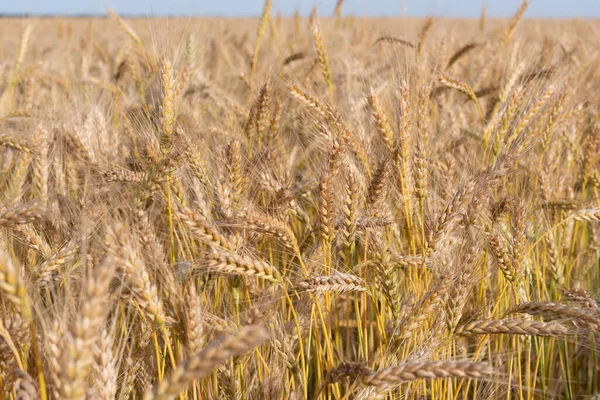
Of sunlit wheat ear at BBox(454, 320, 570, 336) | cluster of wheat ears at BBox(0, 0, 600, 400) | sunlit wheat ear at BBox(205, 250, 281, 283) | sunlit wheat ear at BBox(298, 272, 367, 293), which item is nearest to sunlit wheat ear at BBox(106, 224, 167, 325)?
cluster of wheat ears at BBox(0, 0, 600, 400)

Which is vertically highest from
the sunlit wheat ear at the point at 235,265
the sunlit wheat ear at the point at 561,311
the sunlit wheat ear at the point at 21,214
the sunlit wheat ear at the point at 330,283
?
the sunlit wheat ear at the point at 21,214

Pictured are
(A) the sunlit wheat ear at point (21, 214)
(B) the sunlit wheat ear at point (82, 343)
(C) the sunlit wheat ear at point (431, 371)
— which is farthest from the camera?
(A) the sunlit wheat ear at point (21, 214)

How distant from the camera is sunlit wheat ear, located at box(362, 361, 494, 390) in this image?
104 centimetres

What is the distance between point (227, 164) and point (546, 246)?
1152 mm

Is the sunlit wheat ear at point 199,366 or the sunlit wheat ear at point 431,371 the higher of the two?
the sunlit wheat ear at point 199,366

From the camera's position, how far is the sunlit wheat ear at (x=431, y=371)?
1035 millimetres

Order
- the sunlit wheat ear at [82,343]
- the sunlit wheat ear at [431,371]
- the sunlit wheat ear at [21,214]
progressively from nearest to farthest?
1. the sunlit wheat ear at [82,343]
2. the sunlit wheat ear at [431,371]
3. the sunlit wheat ear at [21,214]

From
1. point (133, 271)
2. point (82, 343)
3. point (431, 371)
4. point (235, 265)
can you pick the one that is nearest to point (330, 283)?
point (235, 265)

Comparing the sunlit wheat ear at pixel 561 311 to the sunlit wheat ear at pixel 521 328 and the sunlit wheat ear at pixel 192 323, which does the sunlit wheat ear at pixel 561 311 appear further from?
the sunlit wheat ear at pixel 192 323

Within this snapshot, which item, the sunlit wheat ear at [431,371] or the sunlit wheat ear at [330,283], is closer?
the sunlit wheat ear at [431,371]

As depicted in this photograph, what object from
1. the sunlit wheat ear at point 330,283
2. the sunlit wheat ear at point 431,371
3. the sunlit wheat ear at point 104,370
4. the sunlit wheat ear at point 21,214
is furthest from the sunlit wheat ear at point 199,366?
the sunlit wheat ear at point 21,214

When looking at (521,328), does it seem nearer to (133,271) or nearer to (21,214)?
(133,271)

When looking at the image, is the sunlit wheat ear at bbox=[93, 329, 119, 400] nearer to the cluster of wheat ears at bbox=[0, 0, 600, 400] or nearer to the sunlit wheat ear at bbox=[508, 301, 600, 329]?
the cluster of wheat ears at bbox=[0, 0, 600, 400]

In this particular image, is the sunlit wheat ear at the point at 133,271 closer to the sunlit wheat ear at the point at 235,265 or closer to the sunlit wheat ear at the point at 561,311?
the sunlit wheat ear at the point at 235,265
